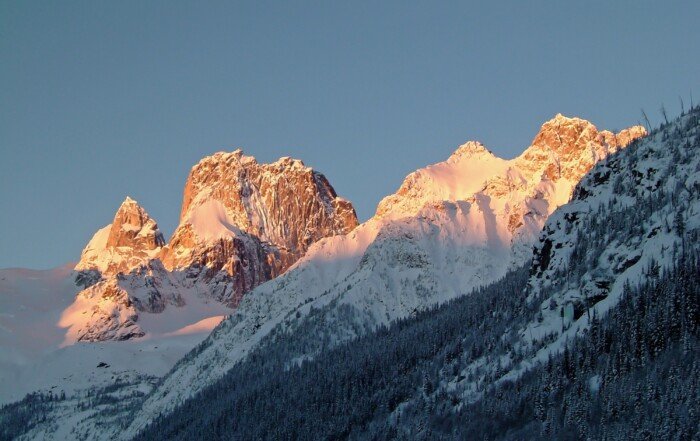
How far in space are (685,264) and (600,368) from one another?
74.5 feet

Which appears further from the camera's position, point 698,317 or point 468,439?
point 468,439

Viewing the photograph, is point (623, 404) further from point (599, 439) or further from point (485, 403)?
point (485, 403)

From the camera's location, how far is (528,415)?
599 feet

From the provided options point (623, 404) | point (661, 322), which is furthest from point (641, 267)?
point (623, 404)

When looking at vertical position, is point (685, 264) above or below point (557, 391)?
above

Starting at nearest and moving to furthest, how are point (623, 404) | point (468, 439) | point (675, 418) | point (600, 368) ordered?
point (675, 418) < point (623, 404) < point (600, 368) < point (468, 439)

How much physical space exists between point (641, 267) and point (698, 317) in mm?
27175

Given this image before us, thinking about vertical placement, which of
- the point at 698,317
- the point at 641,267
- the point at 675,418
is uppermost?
the point at 641,267

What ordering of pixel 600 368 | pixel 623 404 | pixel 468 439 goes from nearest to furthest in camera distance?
pixel 623 404
pixel 600 368
pixel 468 439

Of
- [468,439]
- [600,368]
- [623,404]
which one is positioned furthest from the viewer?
[468,439]

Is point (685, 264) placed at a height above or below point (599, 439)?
above

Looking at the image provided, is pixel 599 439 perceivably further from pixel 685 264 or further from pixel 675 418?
pixel 685 264

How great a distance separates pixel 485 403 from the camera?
196625 mm

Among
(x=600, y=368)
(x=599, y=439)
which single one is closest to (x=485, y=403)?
(x=600, y=368)
